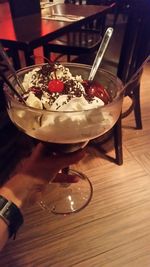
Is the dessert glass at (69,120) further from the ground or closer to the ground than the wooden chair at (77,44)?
further from the ground

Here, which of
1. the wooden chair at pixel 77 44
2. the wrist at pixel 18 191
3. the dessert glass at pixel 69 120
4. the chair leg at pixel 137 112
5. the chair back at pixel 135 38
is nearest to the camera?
the dessert glass at pixel 69 120

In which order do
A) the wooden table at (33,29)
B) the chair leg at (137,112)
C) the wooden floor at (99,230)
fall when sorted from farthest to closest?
the chair leg at (137,112) → the wooden table at (33,29) → the wooden floor at (99,230)

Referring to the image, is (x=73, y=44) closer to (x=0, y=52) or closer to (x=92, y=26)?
(x=92, y=26)

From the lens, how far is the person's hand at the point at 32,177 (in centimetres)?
67

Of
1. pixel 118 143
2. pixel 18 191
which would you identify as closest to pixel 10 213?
pixel 18 191

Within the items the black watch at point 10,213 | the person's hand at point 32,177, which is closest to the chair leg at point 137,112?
the person's hand at point 32,177

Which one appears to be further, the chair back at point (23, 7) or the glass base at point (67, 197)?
the chair back at point (23, 7)

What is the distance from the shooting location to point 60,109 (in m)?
0.58

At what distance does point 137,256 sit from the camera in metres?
0.91

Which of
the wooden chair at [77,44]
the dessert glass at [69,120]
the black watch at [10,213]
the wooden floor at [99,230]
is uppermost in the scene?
the dessert glass at [69,120]

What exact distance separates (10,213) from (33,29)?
103 cm

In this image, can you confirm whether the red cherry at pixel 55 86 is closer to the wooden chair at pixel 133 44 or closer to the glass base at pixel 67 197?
the wooden chair at pixel 133 44

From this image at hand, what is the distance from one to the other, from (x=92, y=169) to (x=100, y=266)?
0.49 metres

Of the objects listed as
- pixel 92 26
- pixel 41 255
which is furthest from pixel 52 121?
pixel 92 26
